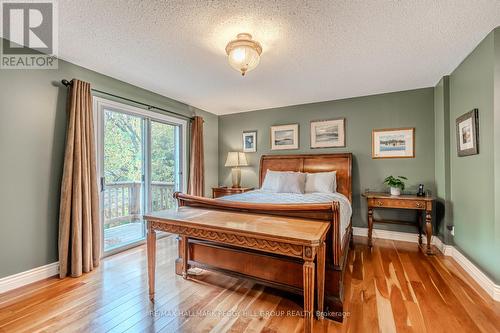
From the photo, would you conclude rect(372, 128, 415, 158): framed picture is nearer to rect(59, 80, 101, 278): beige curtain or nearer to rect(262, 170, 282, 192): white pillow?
rect(262, 170, 282, 192): white pillow

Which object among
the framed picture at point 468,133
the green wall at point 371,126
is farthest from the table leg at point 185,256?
the framed picture at point 468,133

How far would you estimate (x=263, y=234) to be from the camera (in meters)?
1.48

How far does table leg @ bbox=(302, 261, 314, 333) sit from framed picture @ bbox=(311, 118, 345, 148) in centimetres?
314

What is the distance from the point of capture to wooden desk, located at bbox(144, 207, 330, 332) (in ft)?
4.58

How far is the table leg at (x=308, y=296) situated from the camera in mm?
1395

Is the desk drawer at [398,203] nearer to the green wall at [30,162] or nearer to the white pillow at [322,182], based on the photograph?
the white pillow at [322,182]

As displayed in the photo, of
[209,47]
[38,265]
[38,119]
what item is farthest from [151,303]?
[209,47]

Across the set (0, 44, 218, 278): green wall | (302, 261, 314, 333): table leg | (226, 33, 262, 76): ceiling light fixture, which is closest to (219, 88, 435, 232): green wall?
(226, 33, 262, 76): ceiling light fixture

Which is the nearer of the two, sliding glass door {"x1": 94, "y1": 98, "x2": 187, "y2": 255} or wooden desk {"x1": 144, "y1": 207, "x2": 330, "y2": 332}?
wooden desk {"x1": 144, "y1": 207, "x2": 330, "y2": 332}

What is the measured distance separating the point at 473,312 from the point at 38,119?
14.6 ft

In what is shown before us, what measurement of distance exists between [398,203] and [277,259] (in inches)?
87.5

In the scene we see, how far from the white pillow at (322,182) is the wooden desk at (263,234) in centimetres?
189

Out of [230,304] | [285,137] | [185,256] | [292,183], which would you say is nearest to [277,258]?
[230,304]

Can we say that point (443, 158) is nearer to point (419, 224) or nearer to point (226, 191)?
point (419, 224)
